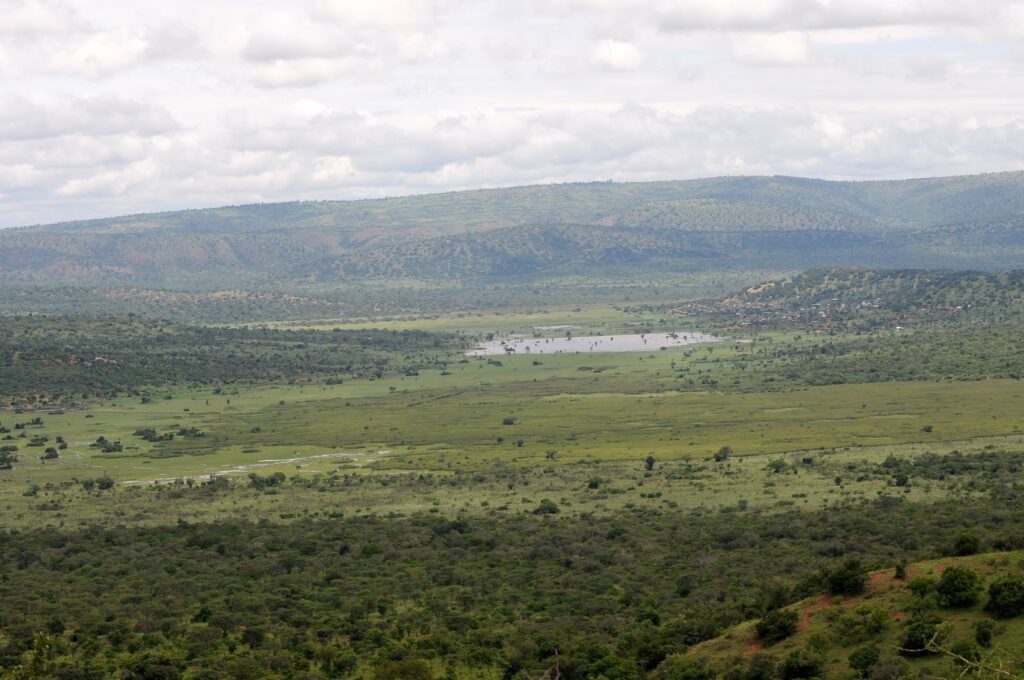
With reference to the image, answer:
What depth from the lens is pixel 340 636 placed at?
149 feet

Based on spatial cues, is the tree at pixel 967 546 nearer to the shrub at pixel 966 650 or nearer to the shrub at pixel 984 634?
the shrub at pixel 984 634

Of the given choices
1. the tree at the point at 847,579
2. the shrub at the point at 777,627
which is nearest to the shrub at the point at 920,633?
the shrub at the point at 777,627

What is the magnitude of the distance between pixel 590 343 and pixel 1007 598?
15229 cm

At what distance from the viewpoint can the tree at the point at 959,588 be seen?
117 ft

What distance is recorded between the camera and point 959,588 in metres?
35.8

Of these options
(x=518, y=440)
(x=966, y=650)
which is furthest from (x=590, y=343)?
(x=966, y=650)

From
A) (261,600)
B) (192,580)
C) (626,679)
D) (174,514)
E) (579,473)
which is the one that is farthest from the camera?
(579,473)

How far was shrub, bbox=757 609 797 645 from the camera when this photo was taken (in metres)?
37.7

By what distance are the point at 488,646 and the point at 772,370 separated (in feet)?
333

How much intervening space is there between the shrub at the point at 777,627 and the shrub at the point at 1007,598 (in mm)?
5387

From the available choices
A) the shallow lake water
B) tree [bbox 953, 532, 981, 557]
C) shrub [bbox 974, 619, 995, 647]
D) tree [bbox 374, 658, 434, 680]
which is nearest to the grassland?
tree [bbox 374, 658, 434, 680]

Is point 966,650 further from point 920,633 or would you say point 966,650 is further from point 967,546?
point 967,546

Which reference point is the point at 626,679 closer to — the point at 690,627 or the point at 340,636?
the point at 690,627

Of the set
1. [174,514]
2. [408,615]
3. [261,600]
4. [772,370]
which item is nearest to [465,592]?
[408,615]
